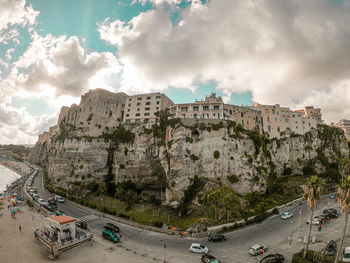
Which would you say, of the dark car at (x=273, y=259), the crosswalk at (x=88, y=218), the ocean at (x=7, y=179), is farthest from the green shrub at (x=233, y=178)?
the ocean at (x=7, y=179)

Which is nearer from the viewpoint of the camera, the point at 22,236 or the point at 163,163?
the point at 22,236

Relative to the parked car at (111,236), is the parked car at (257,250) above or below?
above

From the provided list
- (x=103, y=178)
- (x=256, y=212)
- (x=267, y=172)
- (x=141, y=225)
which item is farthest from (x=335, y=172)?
(x=103, y=178)

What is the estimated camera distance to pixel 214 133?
62625 mm

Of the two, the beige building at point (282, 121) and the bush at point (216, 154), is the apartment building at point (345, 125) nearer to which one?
the beige building at point (282, 121)

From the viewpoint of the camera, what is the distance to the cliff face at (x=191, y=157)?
58906mm

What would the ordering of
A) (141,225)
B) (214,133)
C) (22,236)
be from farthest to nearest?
(214,133)
(141,225)
(22,236)

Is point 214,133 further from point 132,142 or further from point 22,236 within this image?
point 22,236

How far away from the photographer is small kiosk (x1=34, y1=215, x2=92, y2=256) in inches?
1318

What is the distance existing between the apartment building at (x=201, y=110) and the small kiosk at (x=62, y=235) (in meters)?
47.7

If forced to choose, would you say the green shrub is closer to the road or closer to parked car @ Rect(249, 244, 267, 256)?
the road

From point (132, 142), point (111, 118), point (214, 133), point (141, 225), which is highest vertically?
point (111, 118)

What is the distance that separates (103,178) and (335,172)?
8008 centimetres

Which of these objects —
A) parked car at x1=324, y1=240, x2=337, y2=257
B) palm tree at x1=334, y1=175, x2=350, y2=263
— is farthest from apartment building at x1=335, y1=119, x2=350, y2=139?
palm tree at x1=334, y1=175, x2=350, y2=263
